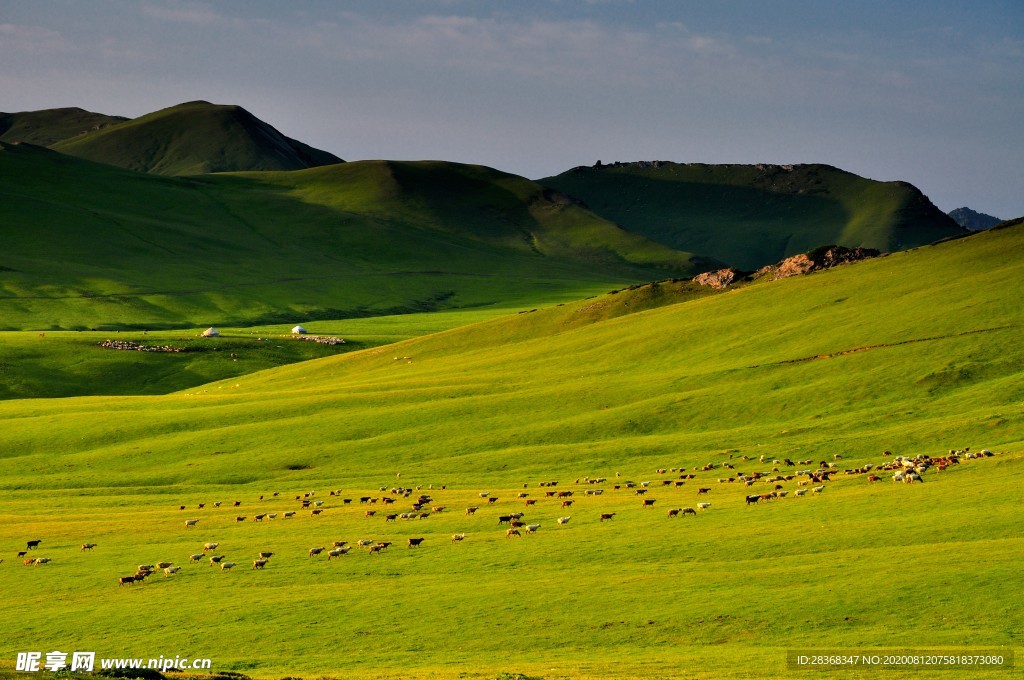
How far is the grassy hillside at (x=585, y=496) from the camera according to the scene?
3069 centimetres

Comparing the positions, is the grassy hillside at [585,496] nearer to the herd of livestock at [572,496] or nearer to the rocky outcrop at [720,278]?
the herd of livestock at [572,496]

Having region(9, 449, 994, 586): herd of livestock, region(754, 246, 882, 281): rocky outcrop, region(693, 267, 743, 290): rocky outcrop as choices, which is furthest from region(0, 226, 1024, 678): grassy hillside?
region(693, 267, 743, 290): rocky outcrop

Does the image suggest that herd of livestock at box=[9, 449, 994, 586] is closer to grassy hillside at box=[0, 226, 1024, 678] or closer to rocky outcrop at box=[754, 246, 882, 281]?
grassy hillside at box=[0, 226, 1024, 678]

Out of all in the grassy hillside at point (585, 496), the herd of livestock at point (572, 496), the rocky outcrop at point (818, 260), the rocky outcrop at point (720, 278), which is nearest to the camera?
the grassy hillside at point (585, 496)

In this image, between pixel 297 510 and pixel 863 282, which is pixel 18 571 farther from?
pixel 863 282

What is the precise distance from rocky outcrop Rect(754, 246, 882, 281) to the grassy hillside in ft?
23.2

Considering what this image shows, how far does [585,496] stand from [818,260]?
3051 inches

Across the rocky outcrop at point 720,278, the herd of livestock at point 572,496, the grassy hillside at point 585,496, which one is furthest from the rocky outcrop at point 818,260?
the herd of livestock at point 572,496

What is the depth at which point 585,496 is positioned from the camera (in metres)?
53.0

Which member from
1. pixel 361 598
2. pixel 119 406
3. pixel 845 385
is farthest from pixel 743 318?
pixel 361 598

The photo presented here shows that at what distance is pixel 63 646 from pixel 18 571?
36.6 ft

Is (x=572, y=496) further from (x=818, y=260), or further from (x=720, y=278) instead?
(x=818, y=260)

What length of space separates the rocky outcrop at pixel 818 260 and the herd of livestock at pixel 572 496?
6536cm

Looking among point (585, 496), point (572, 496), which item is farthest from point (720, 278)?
→ point (572, 496)
